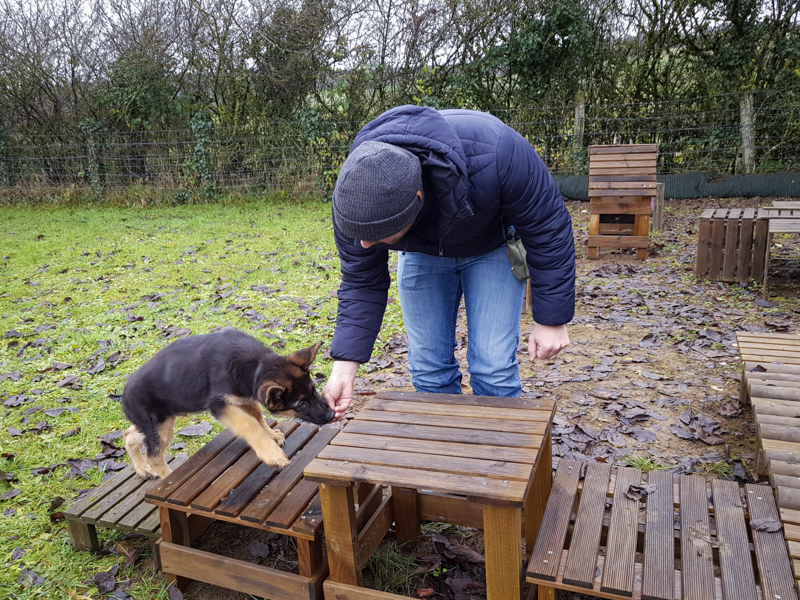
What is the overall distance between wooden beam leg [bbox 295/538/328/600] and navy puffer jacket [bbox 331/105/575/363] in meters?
0.87

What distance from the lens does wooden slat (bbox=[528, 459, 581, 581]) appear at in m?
2.10

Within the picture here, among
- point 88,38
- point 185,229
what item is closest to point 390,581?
point 185,229

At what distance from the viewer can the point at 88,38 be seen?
15977 mm

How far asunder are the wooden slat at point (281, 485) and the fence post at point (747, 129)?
1339 cm

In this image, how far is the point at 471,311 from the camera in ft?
9.58

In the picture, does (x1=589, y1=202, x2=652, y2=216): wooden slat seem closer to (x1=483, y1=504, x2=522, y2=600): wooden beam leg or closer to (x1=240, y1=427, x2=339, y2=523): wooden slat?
(x1=240, y1=427, x2=339, y2=523): wooden slat

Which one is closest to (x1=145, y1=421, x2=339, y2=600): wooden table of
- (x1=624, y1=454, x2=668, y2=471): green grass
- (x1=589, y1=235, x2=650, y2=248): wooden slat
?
(x1=624, y1=454, x2=668, y2=471): green grass

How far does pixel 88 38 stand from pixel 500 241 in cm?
1750

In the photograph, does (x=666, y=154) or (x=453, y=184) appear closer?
(x=453, y=184)

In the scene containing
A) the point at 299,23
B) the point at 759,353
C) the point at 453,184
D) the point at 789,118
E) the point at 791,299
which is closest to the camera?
the point at 453,184

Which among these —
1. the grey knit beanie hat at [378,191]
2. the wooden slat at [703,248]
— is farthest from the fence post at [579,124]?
the grey knit beanie hat at [378,191]

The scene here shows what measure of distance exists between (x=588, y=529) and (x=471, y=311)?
1.13m

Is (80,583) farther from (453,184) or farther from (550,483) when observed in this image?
(453,184)

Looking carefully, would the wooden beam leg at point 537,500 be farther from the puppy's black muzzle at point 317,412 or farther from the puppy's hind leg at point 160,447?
the puppy's hind leg at point 160,447
